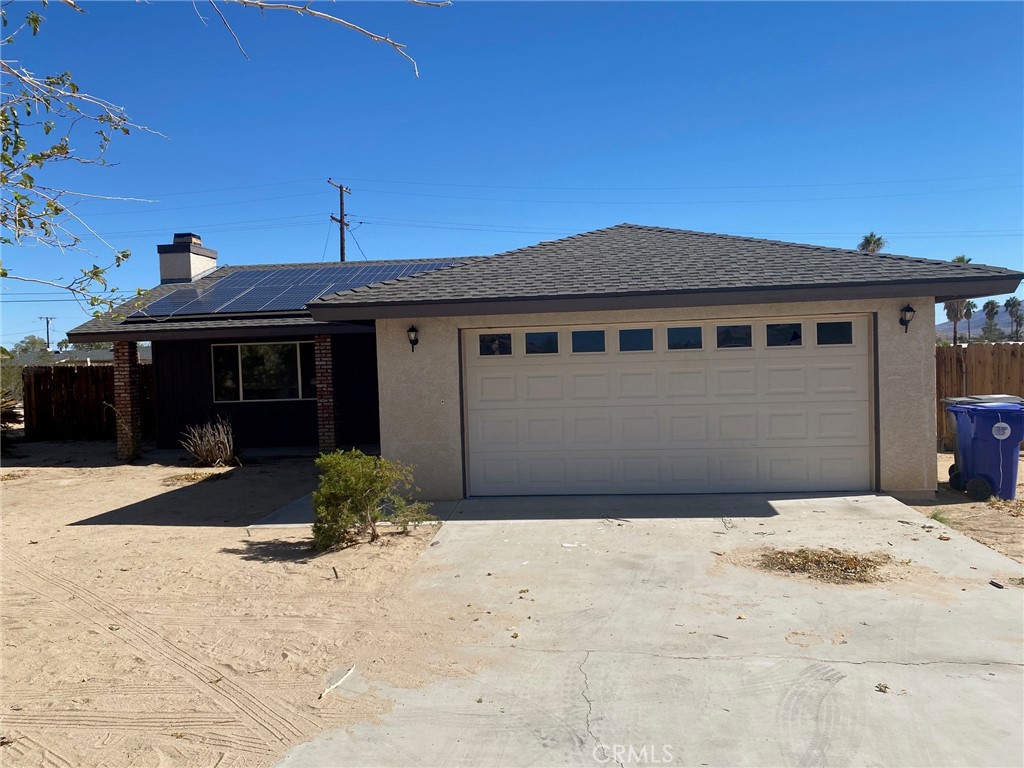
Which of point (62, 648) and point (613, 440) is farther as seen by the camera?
point (613, 440)

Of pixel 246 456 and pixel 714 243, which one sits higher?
pixel 714 243

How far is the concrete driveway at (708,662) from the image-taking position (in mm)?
3715

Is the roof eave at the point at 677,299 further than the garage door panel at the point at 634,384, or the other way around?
the garage door panel at the point at 634,384

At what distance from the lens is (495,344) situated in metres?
9.80

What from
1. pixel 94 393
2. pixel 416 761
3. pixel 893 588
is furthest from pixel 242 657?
pixel 94 393

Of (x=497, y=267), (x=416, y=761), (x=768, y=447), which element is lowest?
(x=416, y=761)

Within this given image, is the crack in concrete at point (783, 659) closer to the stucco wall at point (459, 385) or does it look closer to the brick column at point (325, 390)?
the stucco wall at point (459, 385)

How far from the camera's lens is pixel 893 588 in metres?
5.90

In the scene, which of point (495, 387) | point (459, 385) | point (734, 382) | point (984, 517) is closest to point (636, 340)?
point (734, 382)

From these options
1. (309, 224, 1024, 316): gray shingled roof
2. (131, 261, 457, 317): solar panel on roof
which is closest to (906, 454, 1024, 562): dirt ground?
(309, 224, 1024, 316): gray shingled roof

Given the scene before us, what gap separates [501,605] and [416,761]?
2.19m

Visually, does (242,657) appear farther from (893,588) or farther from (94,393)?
(94,393)

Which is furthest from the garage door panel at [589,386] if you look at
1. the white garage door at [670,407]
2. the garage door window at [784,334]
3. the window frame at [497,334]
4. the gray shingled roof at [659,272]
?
the garage door window at [784,334]

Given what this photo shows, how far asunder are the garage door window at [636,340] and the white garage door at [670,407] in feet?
0.04
